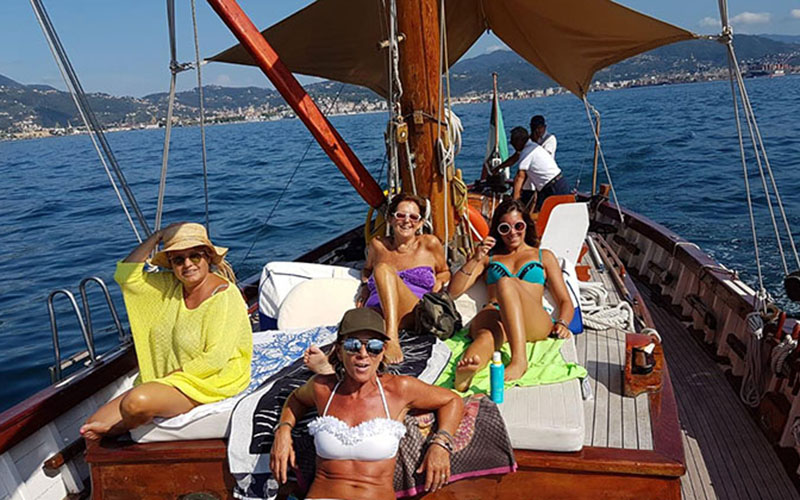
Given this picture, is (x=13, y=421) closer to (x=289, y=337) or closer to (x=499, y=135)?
(x=289, y=337)

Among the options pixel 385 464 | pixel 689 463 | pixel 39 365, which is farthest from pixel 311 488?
pixel 39 365

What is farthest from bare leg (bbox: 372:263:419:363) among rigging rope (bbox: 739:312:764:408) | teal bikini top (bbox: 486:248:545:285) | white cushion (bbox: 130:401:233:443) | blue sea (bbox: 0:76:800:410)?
blue sea (bbox: 0:76:800:410)

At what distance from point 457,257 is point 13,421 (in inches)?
123

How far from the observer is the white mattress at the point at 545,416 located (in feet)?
9.16

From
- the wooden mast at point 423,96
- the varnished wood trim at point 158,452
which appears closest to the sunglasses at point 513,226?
the wooden mast at point 423,96

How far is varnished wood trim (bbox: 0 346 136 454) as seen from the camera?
10.8ft

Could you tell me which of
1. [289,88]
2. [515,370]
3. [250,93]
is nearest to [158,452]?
[515,370]

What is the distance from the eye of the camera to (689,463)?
12.1 ft

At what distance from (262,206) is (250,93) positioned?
273 ft

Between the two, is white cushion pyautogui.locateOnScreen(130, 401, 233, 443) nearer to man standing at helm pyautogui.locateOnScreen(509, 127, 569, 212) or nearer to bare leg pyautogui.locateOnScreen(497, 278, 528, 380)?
bare leg pyautogui.locateOnScreen(497, 278, 528, 380)

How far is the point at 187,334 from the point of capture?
3.24 metres

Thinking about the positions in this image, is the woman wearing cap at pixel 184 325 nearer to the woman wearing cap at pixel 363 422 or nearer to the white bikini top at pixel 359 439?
the woman wearing cap at pixel 363 422

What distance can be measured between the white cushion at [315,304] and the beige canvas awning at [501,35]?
8.83 feet

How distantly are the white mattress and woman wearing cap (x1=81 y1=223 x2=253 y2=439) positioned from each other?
144 cm
